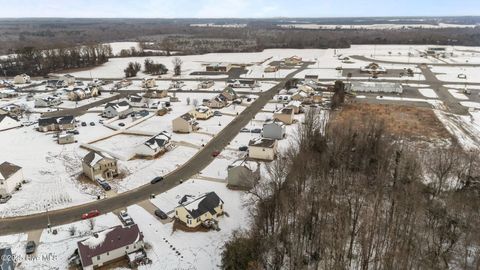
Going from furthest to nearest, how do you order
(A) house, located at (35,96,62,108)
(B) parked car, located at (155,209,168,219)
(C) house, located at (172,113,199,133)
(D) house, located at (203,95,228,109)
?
(A) house, located at (35,96,62,108)
(D) house, located at (203,95,228,109)
(C) house, located at (172,113,199,133)
(B) parked car, located at (155,209,168,219)

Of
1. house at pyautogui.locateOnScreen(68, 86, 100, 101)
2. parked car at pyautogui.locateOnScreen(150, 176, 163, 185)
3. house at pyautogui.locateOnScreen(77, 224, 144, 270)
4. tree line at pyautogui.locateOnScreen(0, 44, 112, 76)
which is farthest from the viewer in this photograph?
tree line at pyautogui.locateOnScreen(0, 44, 112, 76)

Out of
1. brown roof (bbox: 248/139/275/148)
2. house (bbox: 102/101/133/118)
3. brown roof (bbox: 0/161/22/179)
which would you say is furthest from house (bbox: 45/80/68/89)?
brown roof (bbox: 248/139/275/148)

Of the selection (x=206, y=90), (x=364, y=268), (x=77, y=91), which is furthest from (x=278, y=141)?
(x=77, y=91)

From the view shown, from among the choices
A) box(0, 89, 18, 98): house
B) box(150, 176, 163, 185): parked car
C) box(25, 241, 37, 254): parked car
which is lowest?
box(25, 241, 37, 254): parked car

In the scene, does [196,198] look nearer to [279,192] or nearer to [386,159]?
[279,192]

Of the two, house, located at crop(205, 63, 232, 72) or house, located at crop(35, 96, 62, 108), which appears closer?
house, located at crop(35, 96, 62, 108)

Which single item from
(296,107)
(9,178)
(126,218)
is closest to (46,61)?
(296,107)

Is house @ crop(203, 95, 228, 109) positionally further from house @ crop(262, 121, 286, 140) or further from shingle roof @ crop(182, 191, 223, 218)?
shingle roof @ crop(182, 191, 223, 218)
